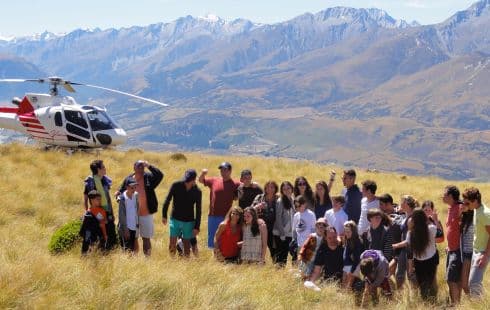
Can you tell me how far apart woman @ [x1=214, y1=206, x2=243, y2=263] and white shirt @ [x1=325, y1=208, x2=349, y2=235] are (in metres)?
1.42

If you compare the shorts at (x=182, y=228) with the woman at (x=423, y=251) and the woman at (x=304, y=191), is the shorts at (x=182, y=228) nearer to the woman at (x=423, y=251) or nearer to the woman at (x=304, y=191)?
the woman at (x=304, y=191)

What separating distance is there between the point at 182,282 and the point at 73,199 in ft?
24.4

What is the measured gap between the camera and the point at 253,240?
26.9 ft

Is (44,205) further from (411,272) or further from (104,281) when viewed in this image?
(411,272)

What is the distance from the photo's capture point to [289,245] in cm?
895

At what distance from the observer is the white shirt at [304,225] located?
27.9ft

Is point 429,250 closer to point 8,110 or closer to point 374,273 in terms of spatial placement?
point 374,273

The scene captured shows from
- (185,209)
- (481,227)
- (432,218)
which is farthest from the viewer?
(185,209)

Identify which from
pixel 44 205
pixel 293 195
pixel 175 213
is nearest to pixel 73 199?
pixel 44 205

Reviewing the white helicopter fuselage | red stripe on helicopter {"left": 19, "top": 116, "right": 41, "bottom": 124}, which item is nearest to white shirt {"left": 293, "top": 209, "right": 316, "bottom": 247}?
the white helicopter fuselage

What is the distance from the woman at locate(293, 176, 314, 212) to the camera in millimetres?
9219

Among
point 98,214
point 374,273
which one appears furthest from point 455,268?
point 98,214

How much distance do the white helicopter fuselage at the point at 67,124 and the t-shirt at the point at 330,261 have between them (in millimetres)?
14184

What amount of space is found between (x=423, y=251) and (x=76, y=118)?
15.8 meters
